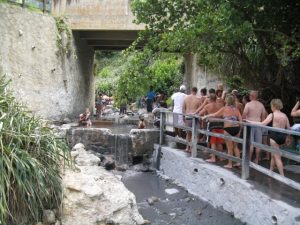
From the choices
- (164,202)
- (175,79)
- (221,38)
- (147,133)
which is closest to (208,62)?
(147,133)

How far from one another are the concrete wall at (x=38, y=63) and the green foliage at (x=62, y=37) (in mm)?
172

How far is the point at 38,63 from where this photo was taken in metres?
14.6

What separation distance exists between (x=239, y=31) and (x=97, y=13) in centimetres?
885

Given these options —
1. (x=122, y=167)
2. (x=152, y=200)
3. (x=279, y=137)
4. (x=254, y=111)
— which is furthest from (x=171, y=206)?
(x=122, y=167)

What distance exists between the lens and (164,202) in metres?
8.80

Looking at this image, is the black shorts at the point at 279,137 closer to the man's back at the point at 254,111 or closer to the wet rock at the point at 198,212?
the man's back at the point at 254,111

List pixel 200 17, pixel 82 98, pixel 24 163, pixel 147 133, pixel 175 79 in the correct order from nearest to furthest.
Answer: pixel 24 163
pixel 200 17
pixel 147 133
pixel 82 98
pixel 175 79

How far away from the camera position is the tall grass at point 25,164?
18.3 feet

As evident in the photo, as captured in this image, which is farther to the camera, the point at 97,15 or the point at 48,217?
the point at 97,15

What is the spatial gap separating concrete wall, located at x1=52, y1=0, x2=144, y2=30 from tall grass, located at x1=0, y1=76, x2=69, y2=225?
937cm

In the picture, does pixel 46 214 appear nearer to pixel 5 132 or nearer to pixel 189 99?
pixel 5 132

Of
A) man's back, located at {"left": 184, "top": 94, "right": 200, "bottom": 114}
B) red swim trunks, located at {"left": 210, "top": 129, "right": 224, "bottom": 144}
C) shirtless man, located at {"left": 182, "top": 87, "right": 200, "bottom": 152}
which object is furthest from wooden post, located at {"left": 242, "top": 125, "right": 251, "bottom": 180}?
man's back, located at {"left": 184, "top": 94, "right": 200, "bottom": 114}

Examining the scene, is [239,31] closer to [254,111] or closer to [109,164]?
[254,111]

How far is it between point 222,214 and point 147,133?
194 inches
